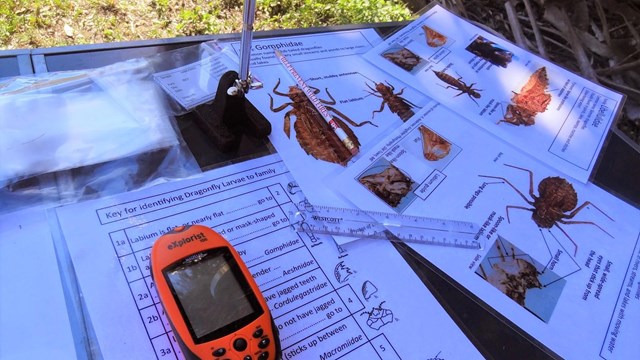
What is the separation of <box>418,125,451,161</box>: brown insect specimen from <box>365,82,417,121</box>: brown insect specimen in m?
0.03

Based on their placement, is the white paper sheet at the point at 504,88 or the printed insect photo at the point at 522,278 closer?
the printed insect photo at the point at 522,278

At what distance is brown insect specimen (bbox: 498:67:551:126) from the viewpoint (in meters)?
0.77

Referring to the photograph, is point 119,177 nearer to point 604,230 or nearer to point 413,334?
point 413,334

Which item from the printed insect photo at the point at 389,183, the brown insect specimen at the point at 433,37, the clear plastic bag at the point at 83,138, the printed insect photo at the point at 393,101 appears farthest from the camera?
the brown insect specimen at the point at 433,37

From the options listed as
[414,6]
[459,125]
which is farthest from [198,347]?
[414,6]

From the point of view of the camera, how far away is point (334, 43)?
0.81 meters

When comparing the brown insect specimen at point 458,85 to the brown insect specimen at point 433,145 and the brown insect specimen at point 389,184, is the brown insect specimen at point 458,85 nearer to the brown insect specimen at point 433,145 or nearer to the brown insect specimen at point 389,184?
the brown insect specimen at point 433,145

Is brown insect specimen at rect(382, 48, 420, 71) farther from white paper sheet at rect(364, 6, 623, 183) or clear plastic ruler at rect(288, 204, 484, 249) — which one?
clear plastic ruler at rect(288, 204, 484, 249)

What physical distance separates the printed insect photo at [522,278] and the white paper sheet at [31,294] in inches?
16.8

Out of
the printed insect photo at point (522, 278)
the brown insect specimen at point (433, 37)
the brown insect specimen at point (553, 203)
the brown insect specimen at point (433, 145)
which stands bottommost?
the printed insect photo at point (522, 278)

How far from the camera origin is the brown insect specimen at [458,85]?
78cm

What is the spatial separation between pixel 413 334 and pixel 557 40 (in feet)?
2.66

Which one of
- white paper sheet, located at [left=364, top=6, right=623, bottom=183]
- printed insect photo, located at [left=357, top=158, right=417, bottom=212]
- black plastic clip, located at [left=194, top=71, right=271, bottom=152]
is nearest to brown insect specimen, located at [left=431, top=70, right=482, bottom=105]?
white paper sheet, located at [left=364, top=6, right=623, bottom=183]

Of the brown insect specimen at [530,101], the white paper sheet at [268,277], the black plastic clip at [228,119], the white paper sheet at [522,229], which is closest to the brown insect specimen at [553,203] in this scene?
the white paper sheet at [522,229]
